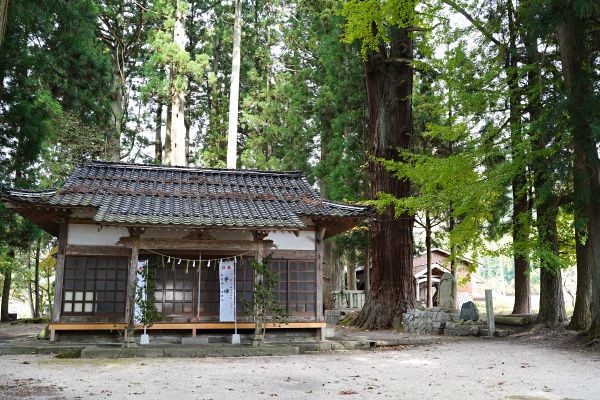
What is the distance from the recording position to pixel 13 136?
12.8 metres

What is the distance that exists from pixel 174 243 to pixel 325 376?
14.4ft

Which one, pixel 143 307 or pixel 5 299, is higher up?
pixel 143 307

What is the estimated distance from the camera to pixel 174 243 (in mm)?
9781

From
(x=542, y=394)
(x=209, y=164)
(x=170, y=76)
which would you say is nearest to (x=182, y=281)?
(x=542, y=394)

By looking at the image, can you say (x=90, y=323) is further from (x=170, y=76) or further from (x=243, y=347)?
(x=170, y=76)

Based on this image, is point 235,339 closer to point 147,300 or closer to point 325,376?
point 147,300

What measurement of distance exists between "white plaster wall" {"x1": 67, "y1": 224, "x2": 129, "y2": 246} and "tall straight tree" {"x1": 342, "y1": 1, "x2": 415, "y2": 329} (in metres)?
7.08

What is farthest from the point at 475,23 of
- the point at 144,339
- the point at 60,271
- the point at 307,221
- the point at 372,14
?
the point at 60,271

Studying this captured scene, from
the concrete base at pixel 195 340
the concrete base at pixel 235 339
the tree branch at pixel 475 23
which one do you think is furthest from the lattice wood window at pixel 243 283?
the tree branch at pixel 475 23

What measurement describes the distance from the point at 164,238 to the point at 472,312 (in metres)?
8.36

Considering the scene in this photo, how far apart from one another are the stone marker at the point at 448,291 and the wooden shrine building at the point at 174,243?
4224mm

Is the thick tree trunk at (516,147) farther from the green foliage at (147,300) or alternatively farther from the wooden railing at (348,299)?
the wooden railing at (348,299)

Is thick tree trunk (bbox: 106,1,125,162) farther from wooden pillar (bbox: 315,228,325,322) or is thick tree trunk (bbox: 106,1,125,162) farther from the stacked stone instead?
the stacked stone

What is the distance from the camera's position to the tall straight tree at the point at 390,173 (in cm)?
1401
